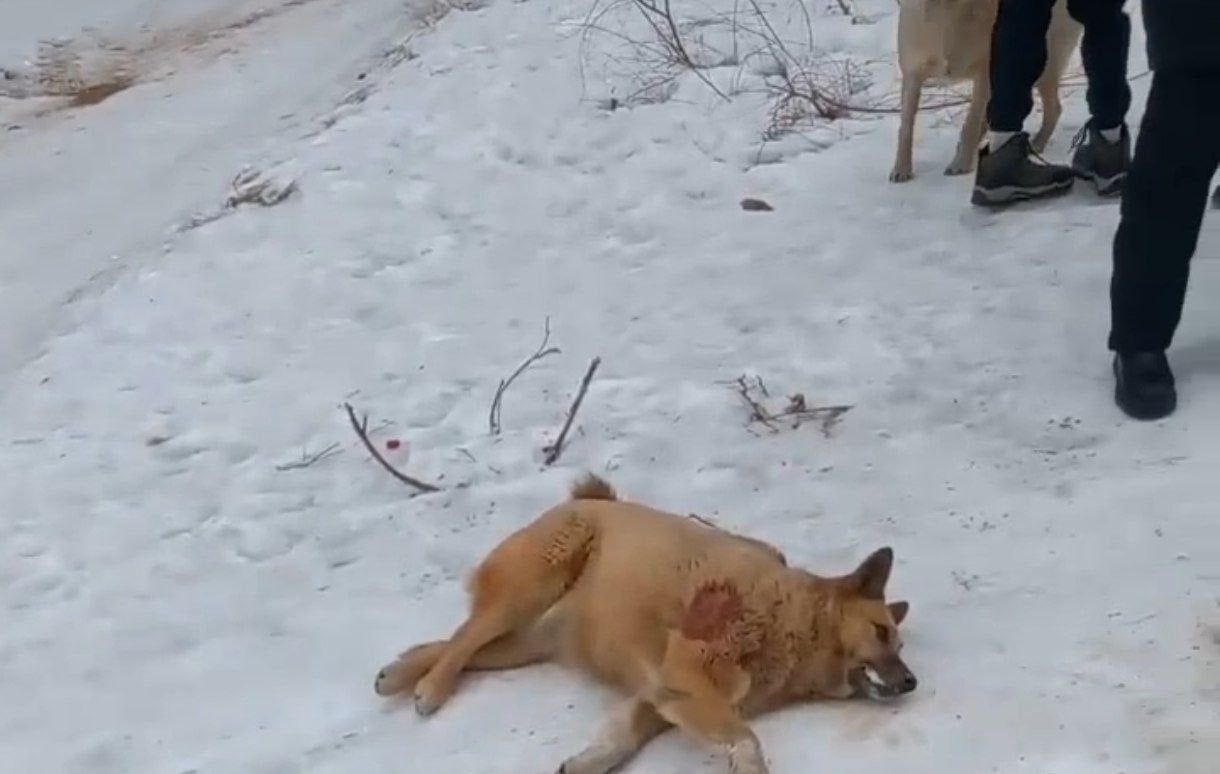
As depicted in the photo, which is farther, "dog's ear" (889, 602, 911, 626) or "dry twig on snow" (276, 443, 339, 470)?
"dry twig on snow" (276, 443, 339, 470)

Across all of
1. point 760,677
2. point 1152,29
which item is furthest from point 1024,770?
point 1152,29

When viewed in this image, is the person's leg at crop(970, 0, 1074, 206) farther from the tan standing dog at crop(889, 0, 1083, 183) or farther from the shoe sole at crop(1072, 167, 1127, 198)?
the tan standing dog at crop(889, 0, 1083, 183)

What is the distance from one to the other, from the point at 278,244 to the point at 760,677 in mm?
3184

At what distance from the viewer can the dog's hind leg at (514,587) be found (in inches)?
120

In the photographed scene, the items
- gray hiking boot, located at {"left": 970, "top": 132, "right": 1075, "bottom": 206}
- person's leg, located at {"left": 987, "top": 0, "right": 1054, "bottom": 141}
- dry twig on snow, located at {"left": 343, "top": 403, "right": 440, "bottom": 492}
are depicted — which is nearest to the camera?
dry twig on snow, located at {"left": 343, "top": 403, "right": 440, "bottom": 492}

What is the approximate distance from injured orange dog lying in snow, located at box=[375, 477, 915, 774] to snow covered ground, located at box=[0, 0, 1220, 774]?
6 centimetres

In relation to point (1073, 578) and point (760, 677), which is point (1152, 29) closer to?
point (1073, 578)

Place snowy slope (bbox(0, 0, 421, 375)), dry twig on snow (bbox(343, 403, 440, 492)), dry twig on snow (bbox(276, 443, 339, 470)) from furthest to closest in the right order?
snowy slope (bbox(0, 0, 421, 375)) < dry twig on snow (bbox(276, 443, 339, 470)) < dry twig on snow (bbox(343, 403, 440, 492))

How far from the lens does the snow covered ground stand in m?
2.94

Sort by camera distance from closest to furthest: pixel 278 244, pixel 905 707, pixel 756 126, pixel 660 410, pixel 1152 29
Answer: pixel 905 707 → pixel 1152 29 → pixel 660 410 → pixel 278 244 → pixel 756 126

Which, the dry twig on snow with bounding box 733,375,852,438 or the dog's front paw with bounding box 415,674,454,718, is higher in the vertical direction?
the dog's front paw with bounding box 415,674,454,718

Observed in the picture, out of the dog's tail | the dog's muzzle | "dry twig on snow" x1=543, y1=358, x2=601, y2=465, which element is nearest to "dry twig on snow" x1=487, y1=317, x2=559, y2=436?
"dry twig on snow" x1=543, y1=358, x2=601, y2=465

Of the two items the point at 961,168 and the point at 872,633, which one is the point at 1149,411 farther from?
the point at 961,168

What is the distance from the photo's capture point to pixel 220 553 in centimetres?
379
